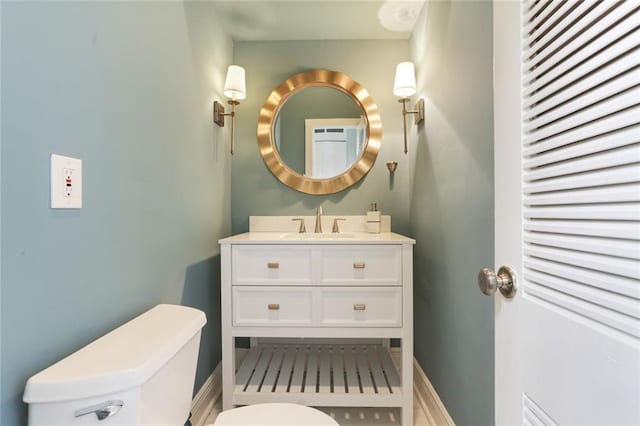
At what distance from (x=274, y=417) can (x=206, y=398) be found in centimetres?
76

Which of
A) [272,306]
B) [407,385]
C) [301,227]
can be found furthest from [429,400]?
[301,227]

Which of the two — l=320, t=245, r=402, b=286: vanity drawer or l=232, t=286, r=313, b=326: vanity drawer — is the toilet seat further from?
l=320, t=245, r=402, b=286: vanity drawer

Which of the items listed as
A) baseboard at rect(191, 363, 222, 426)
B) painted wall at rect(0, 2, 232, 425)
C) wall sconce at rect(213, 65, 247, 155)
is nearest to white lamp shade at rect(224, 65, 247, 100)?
wall sconce at rect(213, 65, 247, 155)

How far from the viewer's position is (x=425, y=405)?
1.57 meters

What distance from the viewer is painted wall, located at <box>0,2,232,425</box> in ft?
2.00

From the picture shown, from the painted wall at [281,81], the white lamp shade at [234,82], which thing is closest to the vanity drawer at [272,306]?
the painted wall at [281,81]

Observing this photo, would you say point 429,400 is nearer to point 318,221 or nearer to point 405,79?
point 318,221

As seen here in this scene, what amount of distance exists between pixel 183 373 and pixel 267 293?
60 centimetres

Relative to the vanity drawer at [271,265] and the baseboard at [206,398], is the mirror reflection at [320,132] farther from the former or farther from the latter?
the baseboard at [206,398]

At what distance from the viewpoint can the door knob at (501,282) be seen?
0.60 meters

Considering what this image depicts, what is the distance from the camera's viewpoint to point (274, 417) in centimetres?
95

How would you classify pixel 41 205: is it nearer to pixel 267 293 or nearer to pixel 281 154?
pixel 267 293

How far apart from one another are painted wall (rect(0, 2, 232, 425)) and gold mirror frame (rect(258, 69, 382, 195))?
607 millimetres

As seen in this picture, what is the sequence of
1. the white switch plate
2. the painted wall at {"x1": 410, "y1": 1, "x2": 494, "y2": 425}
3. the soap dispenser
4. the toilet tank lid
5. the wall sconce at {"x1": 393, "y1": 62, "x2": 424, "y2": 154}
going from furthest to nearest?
the soap dispenser < the wall sconce at {"x1": 393, "y1": 62, "x2": 424, "y2": 154} < the painted wall at {"x1": 410, "y1": 1, "x2": 494, "y2": 425} < the white switch plate < the toilet tank lid
